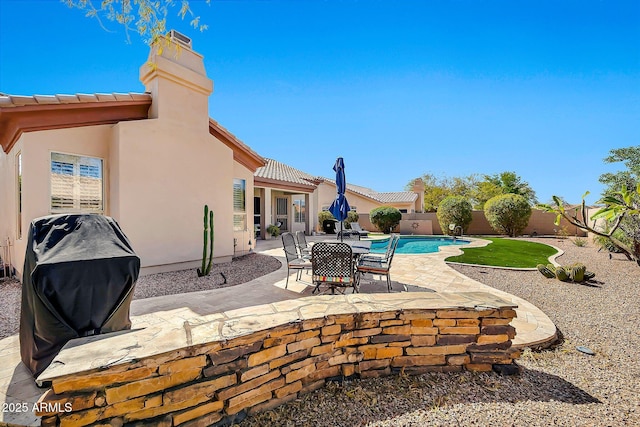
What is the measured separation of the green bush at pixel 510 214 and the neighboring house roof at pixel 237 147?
17529 millimetres

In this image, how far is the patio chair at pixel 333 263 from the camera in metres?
5.49

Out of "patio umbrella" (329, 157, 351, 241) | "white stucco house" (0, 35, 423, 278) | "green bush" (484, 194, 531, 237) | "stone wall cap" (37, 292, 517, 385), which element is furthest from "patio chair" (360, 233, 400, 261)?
"green bush" (484, 194, 531, 237)

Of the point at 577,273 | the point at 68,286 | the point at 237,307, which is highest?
the point at 68,286

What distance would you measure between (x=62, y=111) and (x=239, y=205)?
Result: 18.9 ft

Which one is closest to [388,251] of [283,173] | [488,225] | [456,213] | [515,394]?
[515,394]

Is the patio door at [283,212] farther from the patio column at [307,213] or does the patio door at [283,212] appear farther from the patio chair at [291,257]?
the patio chair at [291,257]

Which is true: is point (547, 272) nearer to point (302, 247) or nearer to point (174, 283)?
point (302, 247)

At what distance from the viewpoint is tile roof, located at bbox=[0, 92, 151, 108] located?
5817 mm

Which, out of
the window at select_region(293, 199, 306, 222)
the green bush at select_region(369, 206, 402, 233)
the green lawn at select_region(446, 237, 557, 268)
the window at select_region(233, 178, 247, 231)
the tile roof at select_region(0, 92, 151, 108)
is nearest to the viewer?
the tile roof at select_region(0, 92, 151, 108)

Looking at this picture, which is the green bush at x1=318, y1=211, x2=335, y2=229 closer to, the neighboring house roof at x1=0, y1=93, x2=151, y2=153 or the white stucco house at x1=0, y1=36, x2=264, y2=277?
the white stucco house at x1=0, y1=36, x2=264, y2=277

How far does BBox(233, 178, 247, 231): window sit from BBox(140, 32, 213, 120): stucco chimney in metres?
2.74

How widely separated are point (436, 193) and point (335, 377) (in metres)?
40.8

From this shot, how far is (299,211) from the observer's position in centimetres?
2123

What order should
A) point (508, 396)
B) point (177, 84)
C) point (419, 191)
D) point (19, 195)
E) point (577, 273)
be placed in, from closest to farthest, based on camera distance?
point (508, 396) → point (19, 195) → point (577, 273) → point (177, 84) → point (419, 191)
